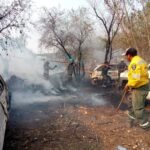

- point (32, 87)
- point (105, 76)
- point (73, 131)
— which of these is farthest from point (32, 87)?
point (73, 131)

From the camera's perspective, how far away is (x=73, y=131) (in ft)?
21.3

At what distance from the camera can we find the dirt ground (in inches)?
223

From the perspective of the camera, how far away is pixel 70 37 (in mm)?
22250

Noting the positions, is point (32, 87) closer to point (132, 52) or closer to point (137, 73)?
point (132, 52)

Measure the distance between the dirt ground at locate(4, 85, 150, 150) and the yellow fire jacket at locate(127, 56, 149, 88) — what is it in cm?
109

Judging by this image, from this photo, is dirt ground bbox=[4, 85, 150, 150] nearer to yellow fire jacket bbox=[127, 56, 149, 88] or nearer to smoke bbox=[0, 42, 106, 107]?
yellow fire jacket bbox=[127, 56, 149, 88]

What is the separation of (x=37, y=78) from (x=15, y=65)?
3.39 metres

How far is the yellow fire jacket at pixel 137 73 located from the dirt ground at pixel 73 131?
→ 1086 mm

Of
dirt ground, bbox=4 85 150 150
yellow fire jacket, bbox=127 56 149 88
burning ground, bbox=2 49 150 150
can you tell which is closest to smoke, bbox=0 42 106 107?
burning ground, bbox=2 49 150 150

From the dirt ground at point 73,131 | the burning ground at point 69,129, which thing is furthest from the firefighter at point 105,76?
the dirt ground at point 73,131

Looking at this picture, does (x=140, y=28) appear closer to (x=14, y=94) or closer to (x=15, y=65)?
(x=15, y=65)

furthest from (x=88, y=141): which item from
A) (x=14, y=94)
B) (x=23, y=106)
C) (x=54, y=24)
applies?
(x=54, y=24)

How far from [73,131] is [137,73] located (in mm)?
1964

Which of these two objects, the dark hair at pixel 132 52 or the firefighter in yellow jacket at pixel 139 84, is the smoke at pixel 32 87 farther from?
the dark hair at pixel 132 52
